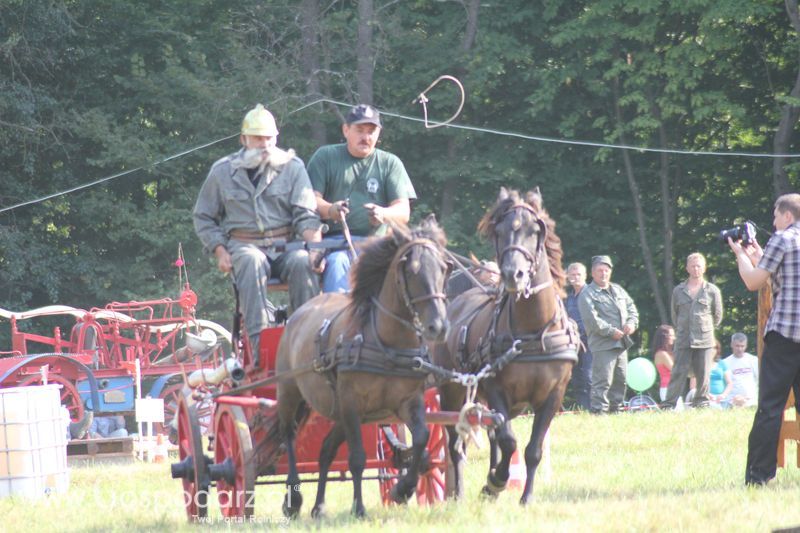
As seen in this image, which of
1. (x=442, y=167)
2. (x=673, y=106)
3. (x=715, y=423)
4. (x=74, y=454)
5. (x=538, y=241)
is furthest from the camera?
(x=442, y=167)

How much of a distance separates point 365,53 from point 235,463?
19.3m

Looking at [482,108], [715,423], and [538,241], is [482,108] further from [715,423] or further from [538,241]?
[538,241]

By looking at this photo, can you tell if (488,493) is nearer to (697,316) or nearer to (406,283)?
(406,283)

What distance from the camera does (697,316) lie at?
16.1 m

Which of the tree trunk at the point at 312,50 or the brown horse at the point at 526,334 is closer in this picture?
the brown horse at the point at 526,334

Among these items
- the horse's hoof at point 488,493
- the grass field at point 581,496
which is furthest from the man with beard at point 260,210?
the horse's hoof at point 488,493

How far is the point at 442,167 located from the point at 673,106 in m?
4.72

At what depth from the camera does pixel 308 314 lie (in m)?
8.26

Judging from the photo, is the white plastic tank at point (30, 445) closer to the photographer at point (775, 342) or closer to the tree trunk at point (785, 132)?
the photographer at point (775, 342)

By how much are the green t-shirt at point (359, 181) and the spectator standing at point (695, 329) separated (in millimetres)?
7683

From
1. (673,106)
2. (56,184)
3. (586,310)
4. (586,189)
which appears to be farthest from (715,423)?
(56,184)

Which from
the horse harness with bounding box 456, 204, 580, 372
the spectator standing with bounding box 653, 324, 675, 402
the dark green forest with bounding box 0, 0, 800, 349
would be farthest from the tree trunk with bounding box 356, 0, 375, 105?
the horse harness with bounding box 456, 204, 580, 372

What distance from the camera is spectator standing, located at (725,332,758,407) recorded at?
55.2 feet

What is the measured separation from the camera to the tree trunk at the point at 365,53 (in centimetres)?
2670
